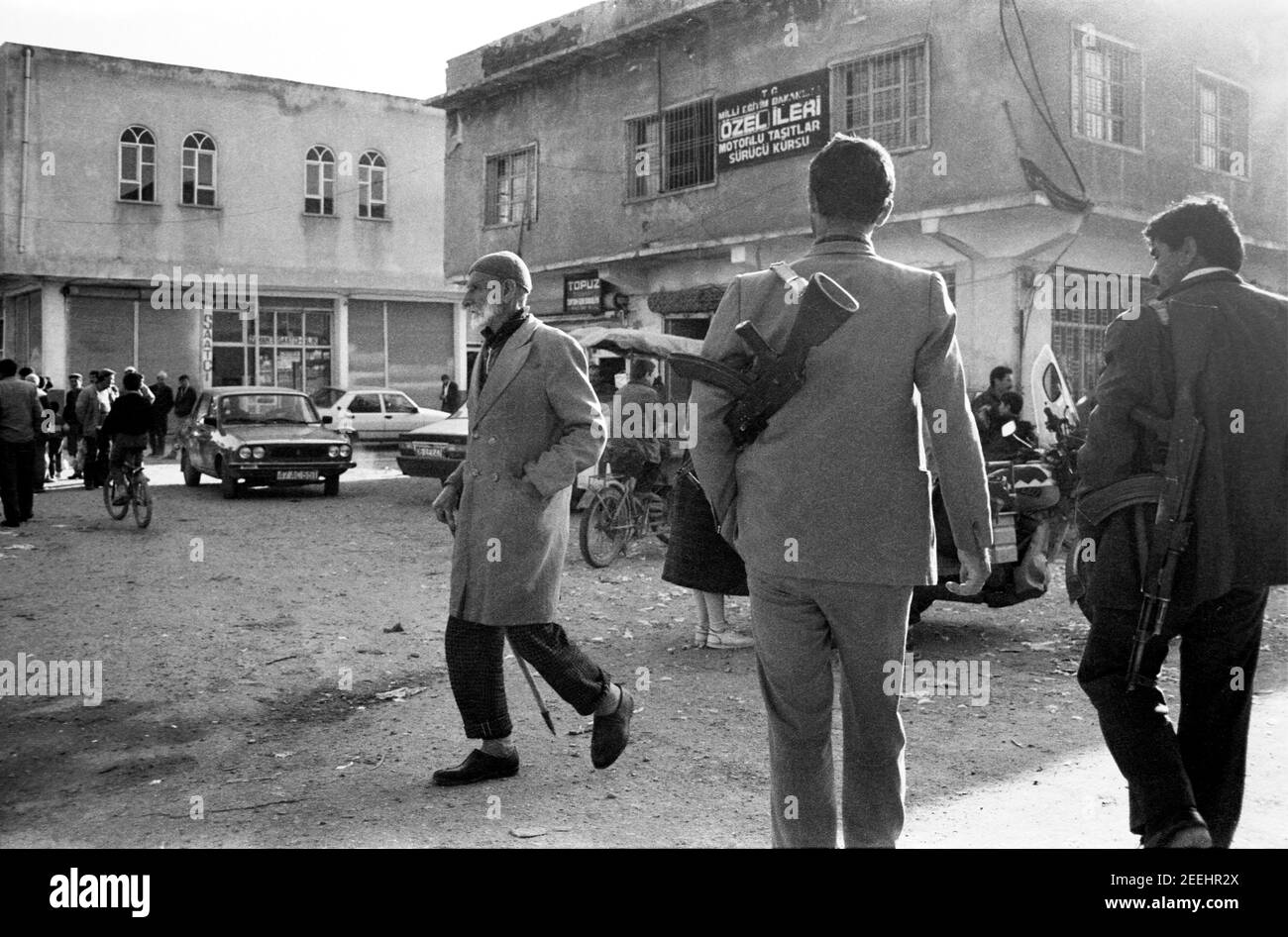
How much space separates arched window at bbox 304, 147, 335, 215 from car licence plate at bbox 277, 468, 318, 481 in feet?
57.9

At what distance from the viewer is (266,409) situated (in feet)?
59.7

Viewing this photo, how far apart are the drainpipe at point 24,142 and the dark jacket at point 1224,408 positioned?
3043 cm

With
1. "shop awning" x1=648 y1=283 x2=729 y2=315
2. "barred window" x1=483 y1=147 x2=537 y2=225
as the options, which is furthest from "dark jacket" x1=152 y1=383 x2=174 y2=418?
"shop awning" x1=648 y1=283 x2=729 y2=315

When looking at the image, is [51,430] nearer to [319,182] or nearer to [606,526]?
[606,526]

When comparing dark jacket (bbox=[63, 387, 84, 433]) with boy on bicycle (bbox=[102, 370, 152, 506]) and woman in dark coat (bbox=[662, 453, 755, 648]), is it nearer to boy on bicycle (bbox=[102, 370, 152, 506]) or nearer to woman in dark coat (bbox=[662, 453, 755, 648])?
boy on bicycle (bbox=[102, 370, 152, 506])

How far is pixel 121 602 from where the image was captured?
30.0 ft

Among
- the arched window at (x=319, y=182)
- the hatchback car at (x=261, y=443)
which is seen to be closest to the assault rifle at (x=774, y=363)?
the hatchback car at (x=261, y=443)

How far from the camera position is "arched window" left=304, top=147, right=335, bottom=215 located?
32.9 meters

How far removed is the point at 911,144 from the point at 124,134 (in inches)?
845

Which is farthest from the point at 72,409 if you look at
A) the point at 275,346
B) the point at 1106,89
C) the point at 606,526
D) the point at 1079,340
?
the point at 1106,89

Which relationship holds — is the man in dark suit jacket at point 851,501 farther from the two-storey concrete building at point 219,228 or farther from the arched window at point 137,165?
the arched window at point 137,165

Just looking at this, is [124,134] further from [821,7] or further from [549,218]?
[821,7]

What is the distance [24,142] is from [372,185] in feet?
29.0
